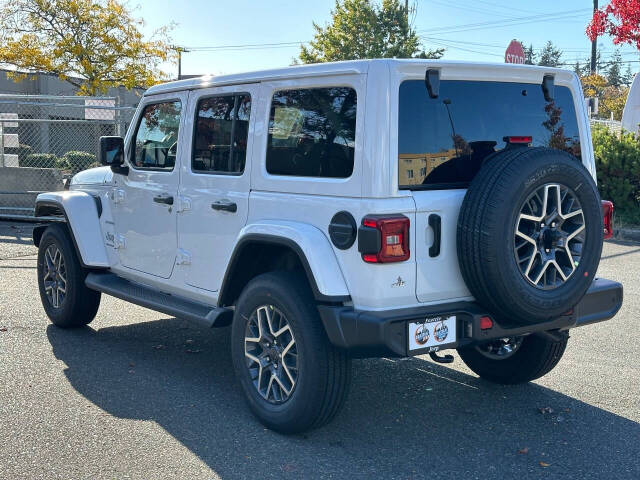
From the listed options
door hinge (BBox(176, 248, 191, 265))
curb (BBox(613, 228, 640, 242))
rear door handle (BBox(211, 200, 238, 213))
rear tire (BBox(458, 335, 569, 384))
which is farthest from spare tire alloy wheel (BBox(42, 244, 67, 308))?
curb (BBox(613, 228, 640, 242))

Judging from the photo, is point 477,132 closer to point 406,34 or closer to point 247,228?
point 247,228

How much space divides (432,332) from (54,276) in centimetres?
393

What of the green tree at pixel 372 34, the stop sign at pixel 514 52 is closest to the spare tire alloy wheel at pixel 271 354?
the stop sign at pixel 514 52

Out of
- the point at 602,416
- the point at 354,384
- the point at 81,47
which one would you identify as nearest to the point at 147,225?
the point at 354,384

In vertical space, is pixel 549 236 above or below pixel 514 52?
below

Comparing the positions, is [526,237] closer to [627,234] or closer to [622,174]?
[627,234]

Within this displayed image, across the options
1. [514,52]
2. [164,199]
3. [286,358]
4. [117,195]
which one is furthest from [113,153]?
[514,52]

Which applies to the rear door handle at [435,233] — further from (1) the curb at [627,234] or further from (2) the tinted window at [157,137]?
(1) the curb at [627,234]

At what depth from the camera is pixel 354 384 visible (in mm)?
5168

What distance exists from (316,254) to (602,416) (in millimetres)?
2089

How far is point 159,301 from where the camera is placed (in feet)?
17.3

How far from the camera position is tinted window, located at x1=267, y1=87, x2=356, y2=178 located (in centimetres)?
402

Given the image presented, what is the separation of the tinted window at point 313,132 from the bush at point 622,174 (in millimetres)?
9794

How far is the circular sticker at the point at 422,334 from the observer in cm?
379
